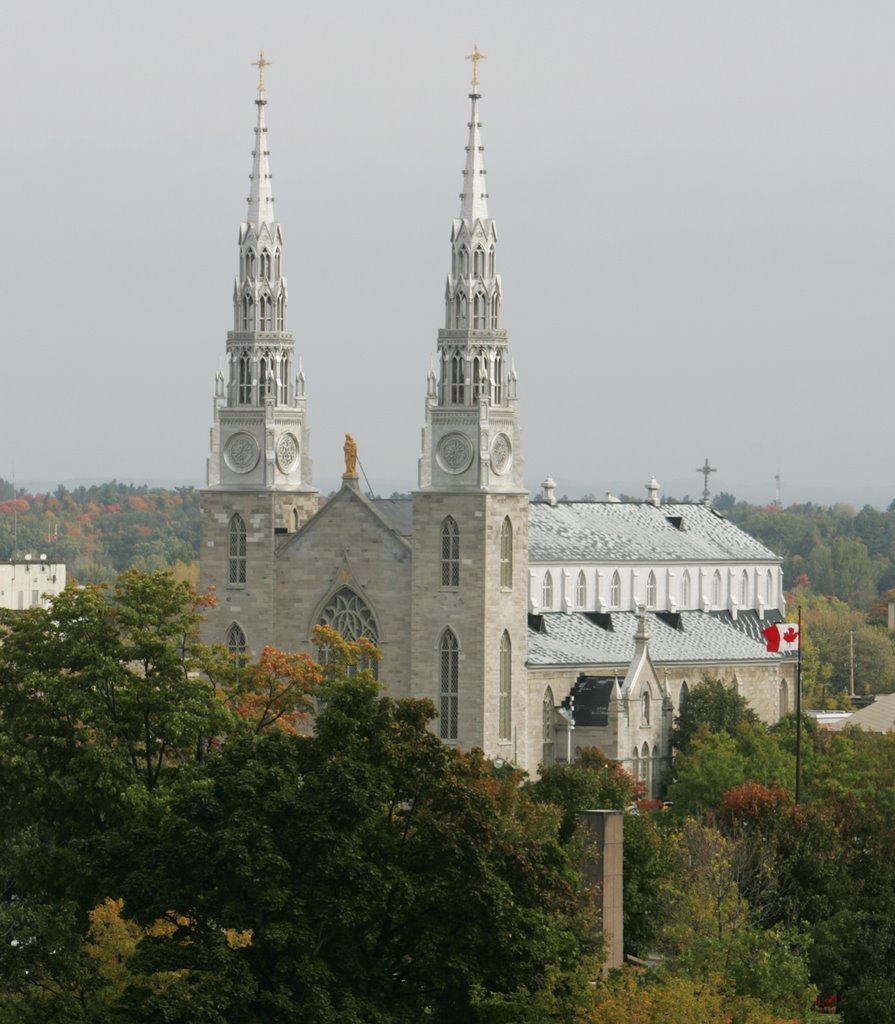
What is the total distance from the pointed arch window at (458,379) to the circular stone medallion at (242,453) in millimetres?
10297

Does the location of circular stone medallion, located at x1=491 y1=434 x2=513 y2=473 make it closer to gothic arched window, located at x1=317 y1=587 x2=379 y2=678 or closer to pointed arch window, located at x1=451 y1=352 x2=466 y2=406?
pointed arch window, located at x1=451 y1=352 x2=466 y2=406

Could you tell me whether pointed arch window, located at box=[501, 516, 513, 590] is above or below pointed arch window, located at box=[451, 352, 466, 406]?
below

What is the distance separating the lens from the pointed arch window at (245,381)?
128625mm

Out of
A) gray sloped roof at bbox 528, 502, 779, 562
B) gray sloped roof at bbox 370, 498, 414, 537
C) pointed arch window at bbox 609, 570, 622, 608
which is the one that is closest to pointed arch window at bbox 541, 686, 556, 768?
gray sloped roof at bbox 370, 498, 414, 537

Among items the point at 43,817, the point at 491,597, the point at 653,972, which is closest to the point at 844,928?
the point at 653,972

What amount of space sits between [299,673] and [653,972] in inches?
942

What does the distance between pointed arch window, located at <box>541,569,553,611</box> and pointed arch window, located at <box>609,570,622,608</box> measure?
542 centimetres

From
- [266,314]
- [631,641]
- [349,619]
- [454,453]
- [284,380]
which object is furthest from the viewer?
[631,641]

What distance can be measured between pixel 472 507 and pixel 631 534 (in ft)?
104

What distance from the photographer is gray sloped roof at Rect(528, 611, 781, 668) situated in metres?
132

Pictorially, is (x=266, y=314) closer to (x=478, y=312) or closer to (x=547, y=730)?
(x=478, y=312)

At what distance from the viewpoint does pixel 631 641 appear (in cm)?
14038

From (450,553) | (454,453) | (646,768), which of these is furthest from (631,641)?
(454,453)

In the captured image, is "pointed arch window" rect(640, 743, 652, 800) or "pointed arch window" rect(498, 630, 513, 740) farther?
"pointed arch window" rect(640, 743, 652, 800)
